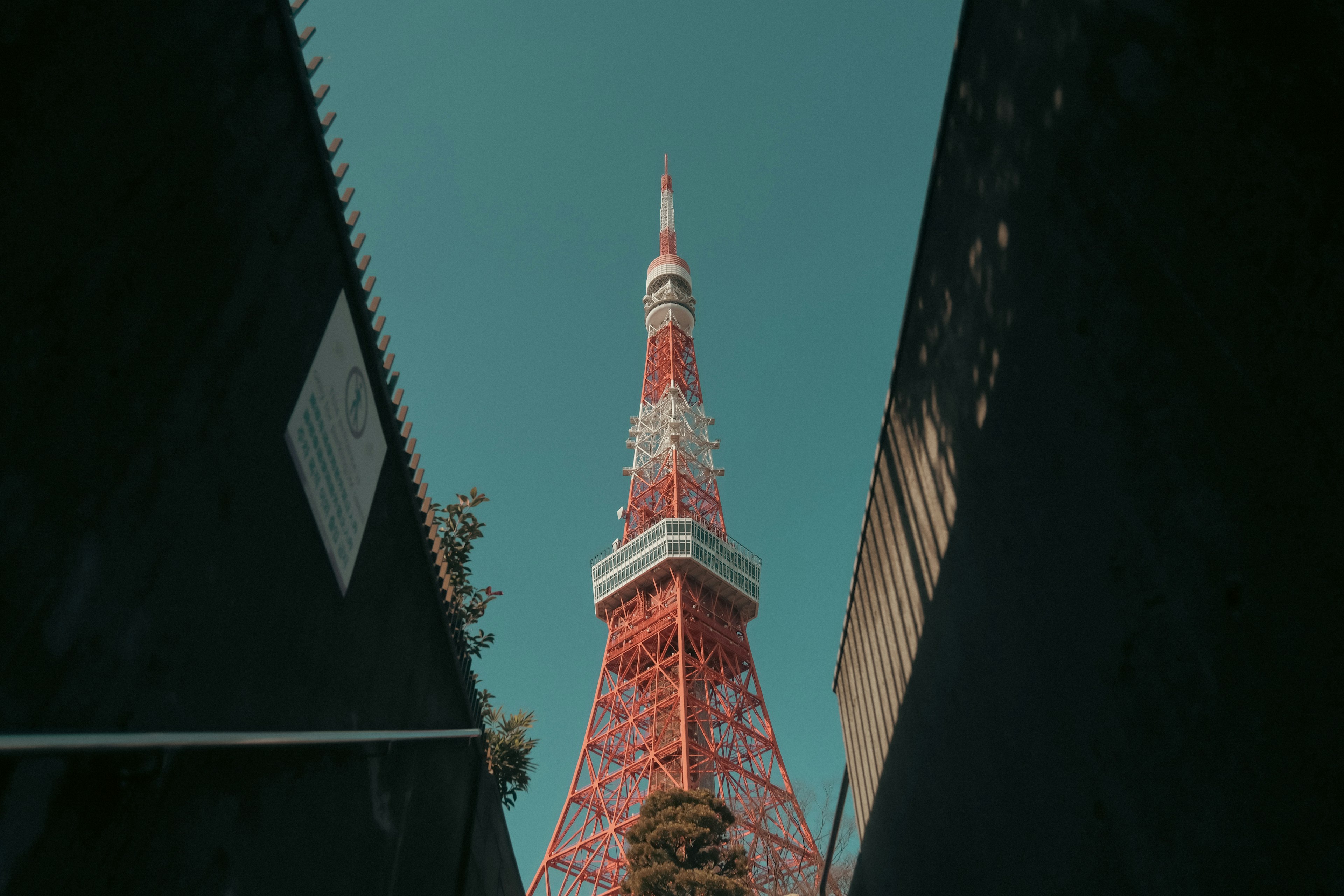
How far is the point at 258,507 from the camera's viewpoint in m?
3.16

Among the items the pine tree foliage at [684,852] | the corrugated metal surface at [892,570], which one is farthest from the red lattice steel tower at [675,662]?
the corrugated metal surface at [892,570]

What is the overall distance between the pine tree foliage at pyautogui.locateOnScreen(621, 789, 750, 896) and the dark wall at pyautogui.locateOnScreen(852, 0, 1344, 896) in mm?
15207

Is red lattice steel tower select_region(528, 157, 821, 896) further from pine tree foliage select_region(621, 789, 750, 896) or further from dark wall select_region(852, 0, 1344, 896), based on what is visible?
dark wall select_region(852, 0, 1344, 896)

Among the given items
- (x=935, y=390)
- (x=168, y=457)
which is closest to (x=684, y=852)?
(x=935, y=390)

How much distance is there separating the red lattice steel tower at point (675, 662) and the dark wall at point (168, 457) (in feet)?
71.2

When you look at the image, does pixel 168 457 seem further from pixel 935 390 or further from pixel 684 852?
pixel 684 852

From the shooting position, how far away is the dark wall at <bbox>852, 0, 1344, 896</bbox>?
7.18 feet

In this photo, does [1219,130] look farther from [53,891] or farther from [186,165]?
[53,891]

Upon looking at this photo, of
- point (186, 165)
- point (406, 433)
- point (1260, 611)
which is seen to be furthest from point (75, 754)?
point (1260, 611)

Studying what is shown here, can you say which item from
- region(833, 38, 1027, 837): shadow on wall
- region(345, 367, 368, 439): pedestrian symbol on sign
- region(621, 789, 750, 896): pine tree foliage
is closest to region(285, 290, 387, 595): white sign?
region(345, 367, 368, 439): pedestrian symbol on sign

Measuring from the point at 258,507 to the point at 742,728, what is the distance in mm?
32251

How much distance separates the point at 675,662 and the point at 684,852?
52.0 feet

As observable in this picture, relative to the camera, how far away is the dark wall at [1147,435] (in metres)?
2.19

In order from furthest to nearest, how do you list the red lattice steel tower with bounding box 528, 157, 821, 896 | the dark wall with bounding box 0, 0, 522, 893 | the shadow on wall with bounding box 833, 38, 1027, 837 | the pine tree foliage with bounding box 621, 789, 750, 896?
1. the red lattice steel tower with bounding box 528, 157, 821, 896
2. the pine tree foliage with bounding box 621, 789, 750, 896
3. the shadow on wall with bounding box 833, 38, 1027, 837
4. the dark wall with bounding box 0, 0, 522, 893
